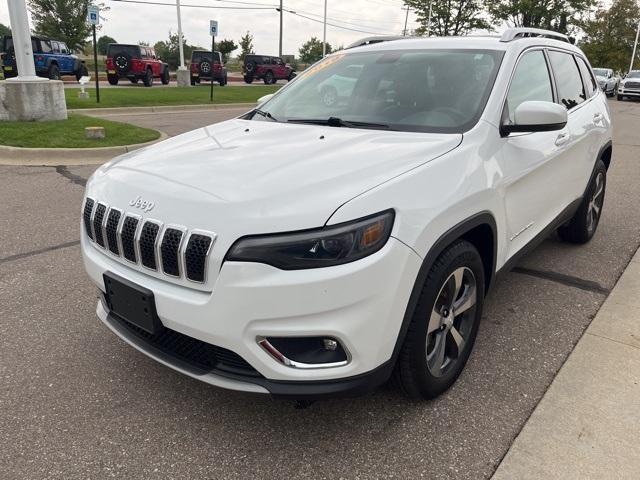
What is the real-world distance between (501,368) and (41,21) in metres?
51.9

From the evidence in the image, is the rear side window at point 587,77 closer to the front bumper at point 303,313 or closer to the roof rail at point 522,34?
the roof rail at point 522,34

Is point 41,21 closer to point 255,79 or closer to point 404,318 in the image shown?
point 255,79

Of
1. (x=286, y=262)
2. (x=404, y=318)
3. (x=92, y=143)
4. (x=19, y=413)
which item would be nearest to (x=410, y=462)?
(x=404, y=318)

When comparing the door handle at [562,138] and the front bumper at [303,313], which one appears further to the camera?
the door handle at [562,138]

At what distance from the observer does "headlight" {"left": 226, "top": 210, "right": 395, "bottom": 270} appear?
190cm

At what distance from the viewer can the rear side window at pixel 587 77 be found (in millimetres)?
4578

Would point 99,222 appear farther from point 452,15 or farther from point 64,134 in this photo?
point 452,15

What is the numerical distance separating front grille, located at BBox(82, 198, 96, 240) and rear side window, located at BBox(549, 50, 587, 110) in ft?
10.6

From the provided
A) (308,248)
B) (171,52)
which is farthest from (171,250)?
(171,52)

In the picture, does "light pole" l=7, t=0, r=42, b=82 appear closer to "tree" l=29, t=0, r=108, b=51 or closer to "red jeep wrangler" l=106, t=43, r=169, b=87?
"red jeep wrangler" l=106, t=43, r=169, b=87

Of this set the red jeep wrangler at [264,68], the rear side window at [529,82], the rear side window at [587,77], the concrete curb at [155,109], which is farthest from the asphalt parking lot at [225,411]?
A: the red jeep wrangler at [264,68]

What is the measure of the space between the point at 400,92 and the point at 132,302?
1951mm

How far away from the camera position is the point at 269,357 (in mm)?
1987

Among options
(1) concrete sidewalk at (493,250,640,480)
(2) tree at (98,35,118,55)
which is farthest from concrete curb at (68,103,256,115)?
(2) tree at (98,35,118,55)
